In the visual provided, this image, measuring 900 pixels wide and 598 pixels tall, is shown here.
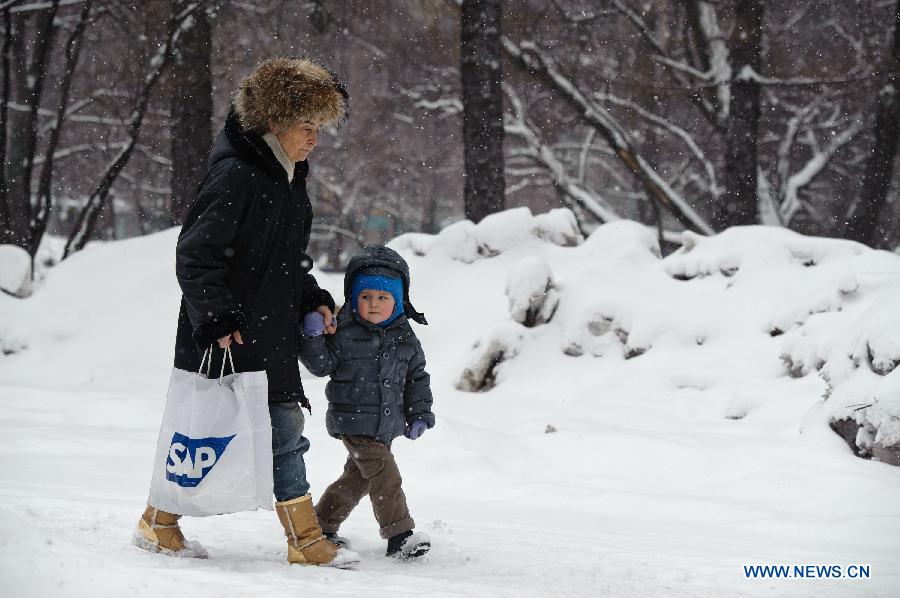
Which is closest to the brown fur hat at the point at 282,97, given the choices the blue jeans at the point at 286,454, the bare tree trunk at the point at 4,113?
the blue jeans at the point at 286,454

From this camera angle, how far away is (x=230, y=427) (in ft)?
9.43

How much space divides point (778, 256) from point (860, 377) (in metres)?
3.29

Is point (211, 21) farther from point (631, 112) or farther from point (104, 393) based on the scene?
point (631, 112)

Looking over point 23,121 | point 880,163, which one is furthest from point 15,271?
point 880,163

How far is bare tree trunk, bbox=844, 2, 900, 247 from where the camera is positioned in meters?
14.1

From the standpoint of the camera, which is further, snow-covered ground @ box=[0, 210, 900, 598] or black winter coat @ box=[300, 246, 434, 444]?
black winter coat @ box=[300, 246, 434, 444]

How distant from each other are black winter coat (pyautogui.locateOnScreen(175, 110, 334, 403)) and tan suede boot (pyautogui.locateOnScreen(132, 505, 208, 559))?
545 millimetres

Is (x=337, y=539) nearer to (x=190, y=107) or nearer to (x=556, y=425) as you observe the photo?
(x=556, y=425)

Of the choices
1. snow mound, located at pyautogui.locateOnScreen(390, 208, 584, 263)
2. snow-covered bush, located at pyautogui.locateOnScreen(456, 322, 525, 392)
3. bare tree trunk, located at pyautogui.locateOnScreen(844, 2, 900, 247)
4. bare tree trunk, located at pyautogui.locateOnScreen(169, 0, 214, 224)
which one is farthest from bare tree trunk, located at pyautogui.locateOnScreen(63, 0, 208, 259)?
bare tree trunk, located at pyautogui.locateOnScreen(844, 2, 900, 247)

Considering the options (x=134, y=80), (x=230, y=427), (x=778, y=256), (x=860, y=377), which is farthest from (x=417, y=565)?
(x=134, y=80)

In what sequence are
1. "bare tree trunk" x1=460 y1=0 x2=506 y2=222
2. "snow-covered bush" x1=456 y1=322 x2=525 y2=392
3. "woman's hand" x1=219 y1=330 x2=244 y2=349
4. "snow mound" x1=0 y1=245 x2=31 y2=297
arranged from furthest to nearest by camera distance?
"bare tree trunk" x1=460 y1=0 x2=506 y2=222 < "snow mound" x1=0 y1=245 x2=31 y2=297 < "snow-covered bush" x1=456 y1=322 x2=525 y2=392 < "woman's hand" x1=219 y1=330 x2=244 y2=349

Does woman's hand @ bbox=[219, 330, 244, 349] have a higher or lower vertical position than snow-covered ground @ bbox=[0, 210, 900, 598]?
higher

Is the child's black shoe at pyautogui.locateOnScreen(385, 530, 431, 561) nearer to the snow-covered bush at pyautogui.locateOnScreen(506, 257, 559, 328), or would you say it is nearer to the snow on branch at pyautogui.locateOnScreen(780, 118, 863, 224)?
the snow-covered bush at pyautogui.locateOnScreen(506, 257, 559, 328)

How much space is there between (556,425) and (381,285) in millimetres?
2667
